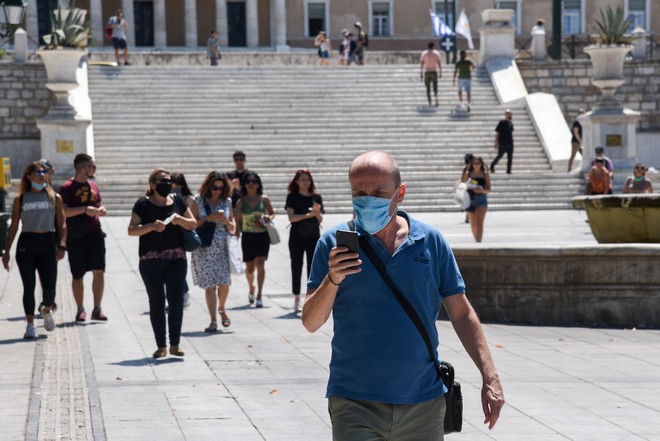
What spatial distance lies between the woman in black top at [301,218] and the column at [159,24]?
162 ft

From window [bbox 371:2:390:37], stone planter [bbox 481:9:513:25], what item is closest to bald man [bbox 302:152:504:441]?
stone planter [bbox 481:9:513:25]

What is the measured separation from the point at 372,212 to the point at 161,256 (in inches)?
236

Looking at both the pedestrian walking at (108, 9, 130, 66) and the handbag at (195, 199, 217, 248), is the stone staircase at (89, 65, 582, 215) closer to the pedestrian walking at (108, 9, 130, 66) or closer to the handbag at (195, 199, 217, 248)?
the pedestrian walking at (108, 9, 130, 66)

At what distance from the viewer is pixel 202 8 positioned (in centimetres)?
6406

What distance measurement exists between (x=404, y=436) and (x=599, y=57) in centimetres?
2673

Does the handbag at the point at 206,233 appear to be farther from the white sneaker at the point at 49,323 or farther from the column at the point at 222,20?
the column at the point at 222,20

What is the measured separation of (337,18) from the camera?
63812mm

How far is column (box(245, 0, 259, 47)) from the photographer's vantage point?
6309cm

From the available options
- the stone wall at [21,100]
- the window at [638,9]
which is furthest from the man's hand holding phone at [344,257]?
the window at [638,9]

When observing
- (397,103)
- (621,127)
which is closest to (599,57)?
(621,127)

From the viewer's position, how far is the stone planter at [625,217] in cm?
1323

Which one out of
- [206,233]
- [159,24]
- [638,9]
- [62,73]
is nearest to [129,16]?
[159,24]

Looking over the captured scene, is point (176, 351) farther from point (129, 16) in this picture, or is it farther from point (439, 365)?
point (129, 16)

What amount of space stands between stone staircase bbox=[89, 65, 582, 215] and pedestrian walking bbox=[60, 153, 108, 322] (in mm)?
13151
